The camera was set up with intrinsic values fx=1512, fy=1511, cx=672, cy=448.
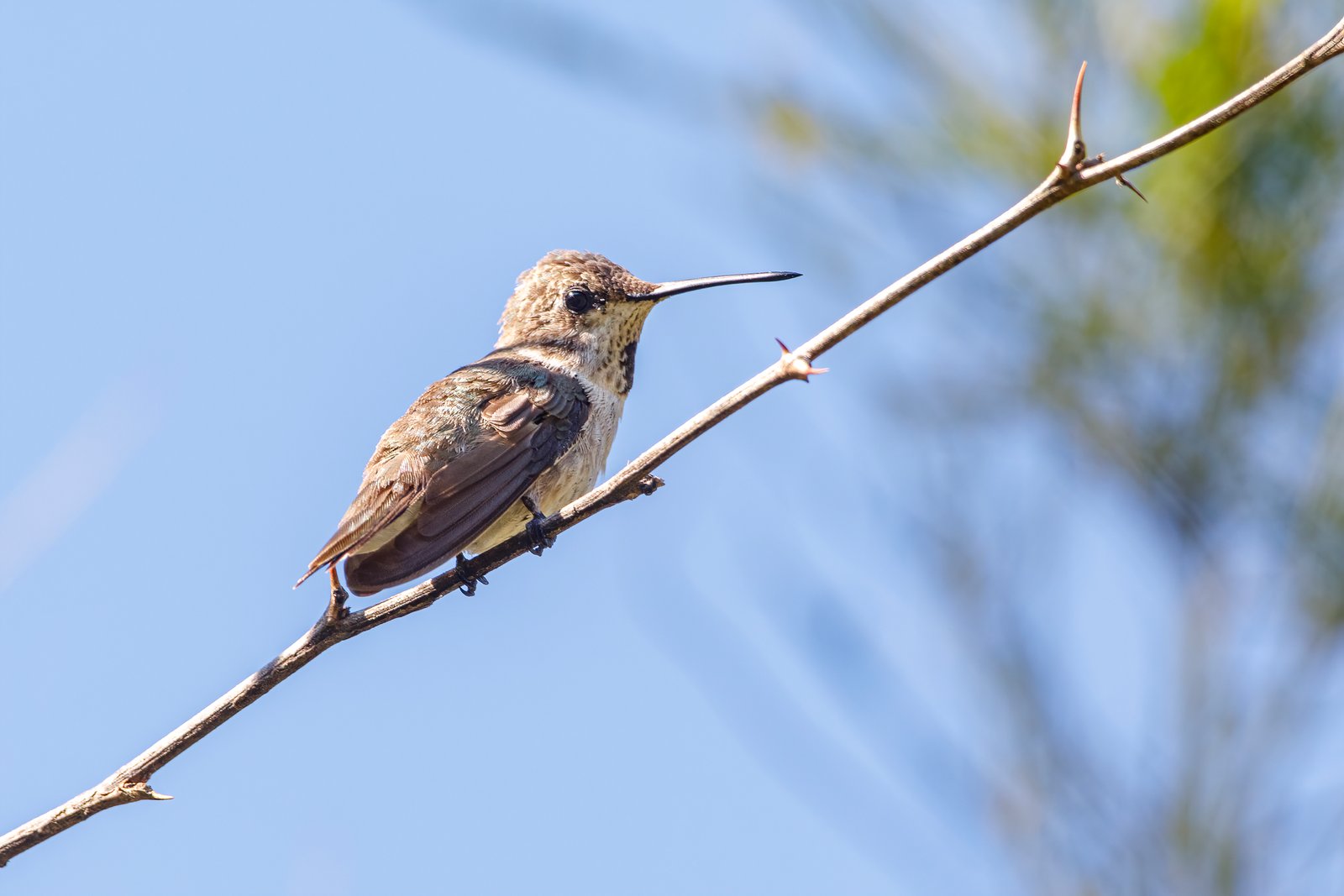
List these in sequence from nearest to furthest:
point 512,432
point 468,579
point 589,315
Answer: point 468,579 → point 512,432 → point 589,315

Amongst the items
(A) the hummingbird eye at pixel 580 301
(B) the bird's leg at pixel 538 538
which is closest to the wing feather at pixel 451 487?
(B) the bird's leg at pixel 538 538

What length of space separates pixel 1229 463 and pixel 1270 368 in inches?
9.1

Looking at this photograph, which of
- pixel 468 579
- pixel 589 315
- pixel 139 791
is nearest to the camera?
pixel 139 791

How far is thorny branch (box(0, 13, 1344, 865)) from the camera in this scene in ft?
6.37

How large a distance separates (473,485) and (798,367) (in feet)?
4.38

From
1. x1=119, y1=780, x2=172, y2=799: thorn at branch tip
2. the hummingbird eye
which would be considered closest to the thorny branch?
x1=119, y1=780, x2=172, y2=799: thorn at branch tip

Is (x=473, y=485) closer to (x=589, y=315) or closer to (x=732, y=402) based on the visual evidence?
(x=589, y=315)

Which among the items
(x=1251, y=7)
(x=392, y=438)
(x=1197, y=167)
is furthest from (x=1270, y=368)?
(x=392, y=438)

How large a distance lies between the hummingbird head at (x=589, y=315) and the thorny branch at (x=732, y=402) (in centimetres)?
172

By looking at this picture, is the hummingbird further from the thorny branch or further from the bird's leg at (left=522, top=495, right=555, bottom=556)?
the thorny branch

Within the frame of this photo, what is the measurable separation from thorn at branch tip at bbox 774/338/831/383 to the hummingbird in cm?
80

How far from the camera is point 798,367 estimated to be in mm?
2139

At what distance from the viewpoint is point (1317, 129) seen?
350 centimetres

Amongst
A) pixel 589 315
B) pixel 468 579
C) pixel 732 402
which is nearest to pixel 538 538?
pixel 468 579
